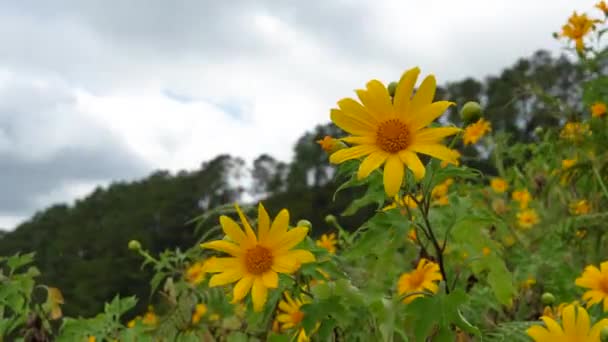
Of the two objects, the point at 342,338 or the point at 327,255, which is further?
the point at 342,338

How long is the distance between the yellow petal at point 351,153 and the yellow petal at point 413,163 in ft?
0.19

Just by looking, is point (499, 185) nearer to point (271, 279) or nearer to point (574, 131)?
point (574, 131)

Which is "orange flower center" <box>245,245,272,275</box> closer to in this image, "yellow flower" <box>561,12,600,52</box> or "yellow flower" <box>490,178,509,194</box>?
"yellow flower" <box>561,12,600,52</box>

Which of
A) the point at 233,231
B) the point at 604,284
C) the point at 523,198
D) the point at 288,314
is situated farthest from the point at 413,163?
the point at 523,198

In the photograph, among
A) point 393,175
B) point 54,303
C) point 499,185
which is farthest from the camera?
point 499,185

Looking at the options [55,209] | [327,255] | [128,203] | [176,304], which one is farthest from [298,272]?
[55,209]

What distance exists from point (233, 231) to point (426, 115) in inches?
16.7

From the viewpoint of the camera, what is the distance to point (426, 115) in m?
1.17

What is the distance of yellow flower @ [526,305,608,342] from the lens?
1130 millimetres

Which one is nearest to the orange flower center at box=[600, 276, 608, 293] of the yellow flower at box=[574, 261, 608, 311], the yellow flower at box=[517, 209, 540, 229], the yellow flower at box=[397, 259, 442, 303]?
the yellow flower at box=[574, 261, 608, 311]

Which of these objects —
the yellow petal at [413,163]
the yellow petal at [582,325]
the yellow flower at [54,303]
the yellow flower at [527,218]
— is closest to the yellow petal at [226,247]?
the yellow petal at [413,163]

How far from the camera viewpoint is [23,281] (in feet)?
5.96

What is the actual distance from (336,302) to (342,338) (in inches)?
11.4

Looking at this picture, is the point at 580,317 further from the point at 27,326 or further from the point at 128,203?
the point at 128,203
